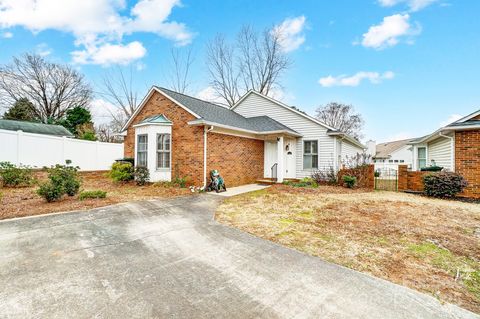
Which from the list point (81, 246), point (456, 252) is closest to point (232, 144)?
point (81, 246)

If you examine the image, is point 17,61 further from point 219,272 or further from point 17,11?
point 219,272

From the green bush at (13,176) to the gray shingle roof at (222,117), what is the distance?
7.27m

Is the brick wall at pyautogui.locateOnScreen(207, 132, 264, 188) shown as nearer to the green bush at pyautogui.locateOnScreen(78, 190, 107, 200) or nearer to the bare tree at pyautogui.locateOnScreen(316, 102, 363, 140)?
the green bush at pyautogui.locateOnScreen(78, 190, 107, 200)

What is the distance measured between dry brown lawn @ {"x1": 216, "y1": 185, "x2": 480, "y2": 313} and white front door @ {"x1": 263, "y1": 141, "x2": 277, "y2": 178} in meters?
5.81

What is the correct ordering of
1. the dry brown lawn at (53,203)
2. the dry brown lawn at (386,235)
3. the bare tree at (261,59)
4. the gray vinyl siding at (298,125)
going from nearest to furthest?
1. the dry brown lawn at (386,235)
2. the dry brown lawn at (53,203)
3. the gray vinyl siding at (298,125)
4. the bare tree at (261,59)

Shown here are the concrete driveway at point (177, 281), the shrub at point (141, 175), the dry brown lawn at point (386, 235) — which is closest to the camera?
the concrete driveway at point (177, 281)

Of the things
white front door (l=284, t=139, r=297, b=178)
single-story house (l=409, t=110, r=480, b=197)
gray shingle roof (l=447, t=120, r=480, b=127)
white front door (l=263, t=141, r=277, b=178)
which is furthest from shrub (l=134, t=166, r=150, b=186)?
gray shingle roof (l=447, t=120, r=480, b=127)

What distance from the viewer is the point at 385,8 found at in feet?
36.2

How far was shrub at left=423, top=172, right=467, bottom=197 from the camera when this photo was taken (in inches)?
369

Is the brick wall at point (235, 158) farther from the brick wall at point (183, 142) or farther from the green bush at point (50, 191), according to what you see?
the green bush at point (50, 191)

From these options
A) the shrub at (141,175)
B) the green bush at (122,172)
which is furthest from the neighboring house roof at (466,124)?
the green bush at (122,172)

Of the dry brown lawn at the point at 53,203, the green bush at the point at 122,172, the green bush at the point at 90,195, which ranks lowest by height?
the dry brown lawn at the point at 53,203

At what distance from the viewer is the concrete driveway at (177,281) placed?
7.68 feet

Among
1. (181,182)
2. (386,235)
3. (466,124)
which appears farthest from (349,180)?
(181,182)
